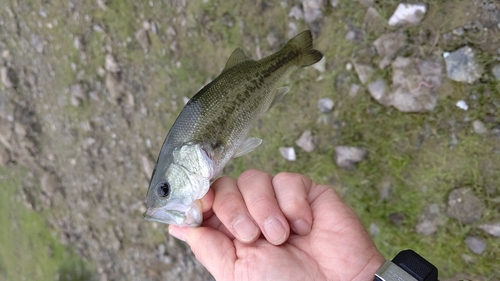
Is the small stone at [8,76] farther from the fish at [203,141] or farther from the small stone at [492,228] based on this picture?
the small stone at [492,228]

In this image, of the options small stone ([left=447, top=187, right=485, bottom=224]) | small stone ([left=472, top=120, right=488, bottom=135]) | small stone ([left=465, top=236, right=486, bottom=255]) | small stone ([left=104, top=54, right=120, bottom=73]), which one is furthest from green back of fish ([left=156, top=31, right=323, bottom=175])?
small stone ([left=104, top=54, right=120, bottom=73])

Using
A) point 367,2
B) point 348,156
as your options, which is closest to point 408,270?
point 348,156

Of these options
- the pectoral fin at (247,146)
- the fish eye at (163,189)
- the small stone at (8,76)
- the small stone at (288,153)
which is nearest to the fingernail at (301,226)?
the pectoral fin at (247,146)

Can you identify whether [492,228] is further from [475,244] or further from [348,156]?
[348,156]

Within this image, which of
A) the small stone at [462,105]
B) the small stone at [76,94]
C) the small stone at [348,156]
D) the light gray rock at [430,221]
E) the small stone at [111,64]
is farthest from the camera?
the small stone at [76,94]

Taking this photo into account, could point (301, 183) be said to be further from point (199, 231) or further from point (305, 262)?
point (199, 231)

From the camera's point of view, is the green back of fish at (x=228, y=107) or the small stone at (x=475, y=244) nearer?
the green back of fish at (x=228, y=107)
